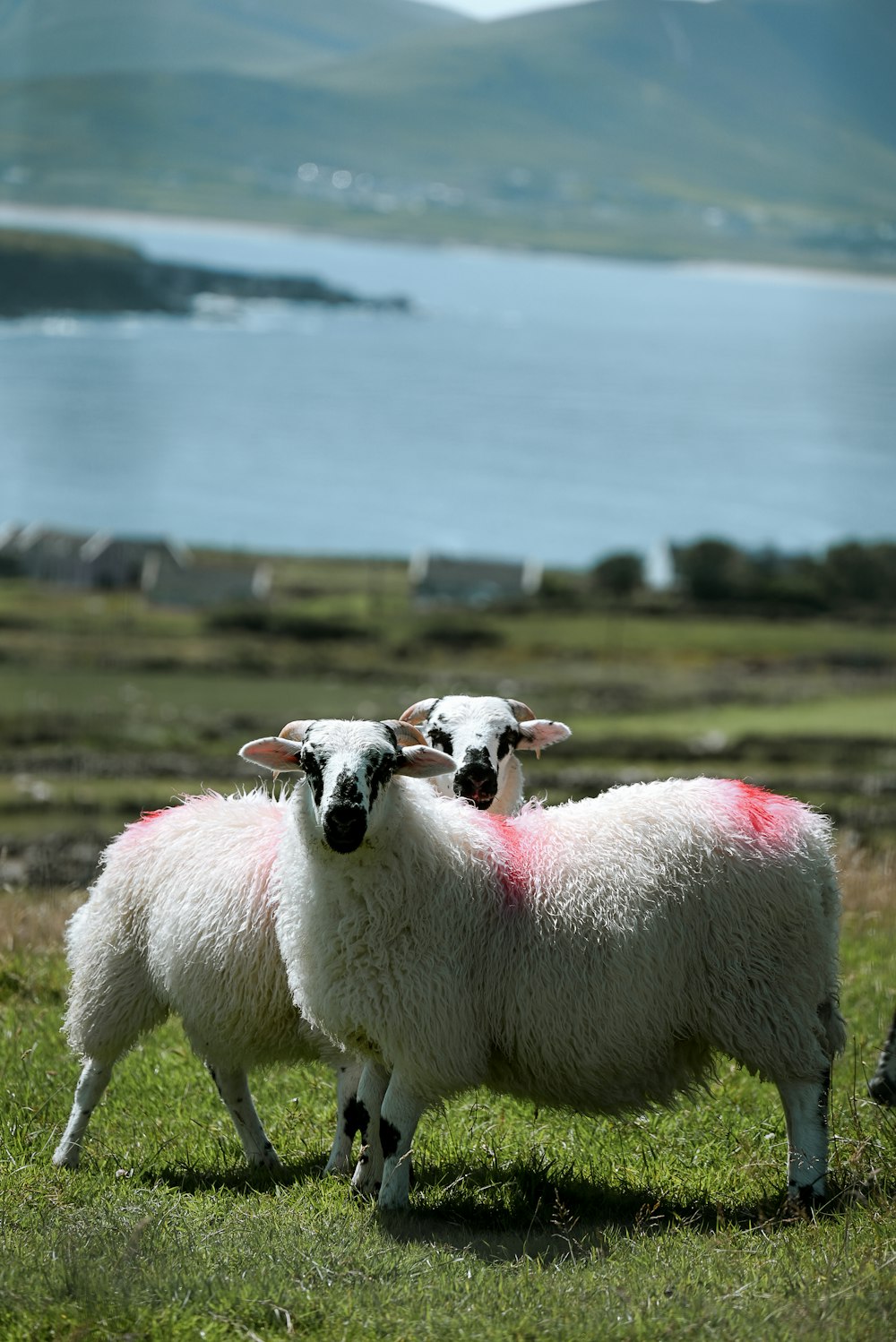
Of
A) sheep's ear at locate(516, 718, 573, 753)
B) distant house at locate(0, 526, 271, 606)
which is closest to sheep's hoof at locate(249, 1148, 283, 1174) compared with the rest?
sheep's ear at locate(516, 718, 573, 753)

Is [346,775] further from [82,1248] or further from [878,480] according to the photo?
[878,480]

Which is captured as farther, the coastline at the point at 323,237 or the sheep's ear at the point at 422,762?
the coastline at the point at 323,237

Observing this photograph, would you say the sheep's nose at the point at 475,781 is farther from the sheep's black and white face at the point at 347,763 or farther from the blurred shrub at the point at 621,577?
the blurred shrub at the point at 621,577

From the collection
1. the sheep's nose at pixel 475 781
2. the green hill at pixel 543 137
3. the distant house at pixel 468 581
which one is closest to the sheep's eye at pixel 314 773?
the sheep's nose at pixel 475 781

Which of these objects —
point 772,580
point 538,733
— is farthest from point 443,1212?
point 772,580

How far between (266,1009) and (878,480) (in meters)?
46.5

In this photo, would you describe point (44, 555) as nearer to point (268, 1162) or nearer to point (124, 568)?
point (124, 568)

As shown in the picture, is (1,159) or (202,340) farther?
(202,340)

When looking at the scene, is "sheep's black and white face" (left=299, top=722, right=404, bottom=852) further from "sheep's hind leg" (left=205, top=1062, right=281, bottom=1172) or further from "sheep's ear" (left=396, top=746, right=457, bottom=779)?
"sheep's hind leg" (left=205, top=1062, right=281, bottom=1172)

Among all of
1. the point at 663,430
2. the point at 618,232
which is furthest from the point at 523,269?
the point at 663,430

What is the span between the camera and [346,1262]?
4.36 meters

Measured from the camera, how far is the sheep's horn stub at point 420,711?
21.8 feet

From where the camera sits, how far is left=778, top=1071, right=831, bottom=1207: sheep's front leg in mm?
5141

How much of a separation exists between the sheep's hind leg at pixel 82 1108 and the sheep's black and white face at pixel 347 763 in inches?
63.1
